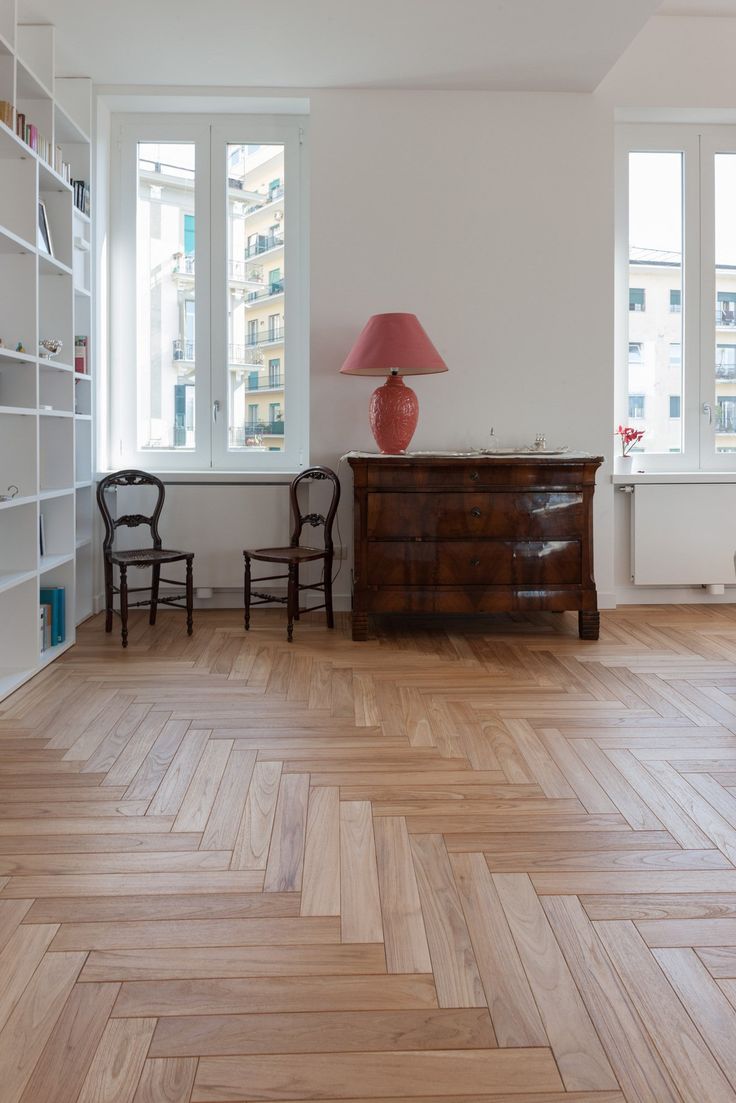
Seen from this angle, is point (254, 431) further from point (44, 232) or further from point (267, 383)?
point (44, 232)

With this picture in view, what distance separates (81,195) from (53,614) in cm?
209

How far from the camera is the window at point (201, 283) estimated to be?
4.85 meters

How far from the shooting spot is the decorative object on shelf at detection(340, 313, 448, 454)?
162 inches

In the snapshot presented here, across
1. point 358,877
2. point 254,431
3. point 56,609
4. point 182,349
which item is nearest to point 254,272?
point 182,349

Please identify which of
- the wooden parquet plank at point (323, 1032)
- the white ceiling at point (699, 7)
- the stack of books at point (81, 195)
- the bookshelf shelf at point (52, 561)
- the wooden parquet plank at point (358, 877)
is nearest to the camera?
the wooden parquet plank at point (323, 1032)

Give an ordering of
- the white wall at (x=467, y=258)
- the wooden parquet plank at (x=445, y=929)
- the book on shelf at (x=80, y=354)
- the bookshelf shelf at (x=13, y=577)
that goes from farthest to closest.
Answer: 1. the white wall at (x=467, y=258)
2. the book on shelf at (x=80, y=354)
3. the bookshelf shelf at (x=13, y=577)
4. the wooden parquet plank at (x=445, y=929)

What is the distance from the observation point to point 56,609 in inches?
151

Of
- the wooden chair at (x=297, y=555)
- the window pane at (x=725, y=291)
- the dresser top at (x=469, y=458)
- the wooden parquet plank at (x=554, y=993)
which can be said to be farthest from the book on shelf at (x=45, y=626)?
the window pane at (x=725, y=291)

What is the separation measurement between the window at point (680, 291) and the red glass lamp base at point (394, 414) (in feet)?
4.82

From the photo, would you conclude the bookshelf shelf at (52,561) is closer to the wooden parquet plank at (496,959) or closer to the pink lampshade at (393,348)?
the pink lampshade at (393,348)

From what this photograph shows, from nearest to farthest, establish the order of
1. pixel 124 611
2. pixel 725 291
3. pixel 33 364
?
pixel 33 364
pixel 124 611
pixel 725 291

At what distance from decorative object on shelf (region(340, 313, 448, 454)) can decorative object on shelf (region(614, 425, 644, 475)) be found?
1.30 meters

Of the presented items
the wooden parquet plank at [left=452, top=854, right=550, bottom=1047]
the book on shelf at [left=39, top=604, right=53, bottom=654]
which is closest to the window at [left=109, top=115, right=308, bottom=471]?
the book on shelf at [left=39, top=604, right=53, bottom=654]

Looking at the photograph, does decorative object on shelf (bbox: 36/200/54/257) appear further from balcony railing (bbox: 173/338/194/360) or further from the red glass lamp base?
the red glass lamp base
